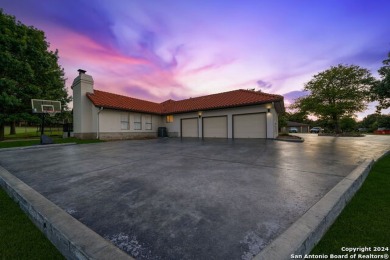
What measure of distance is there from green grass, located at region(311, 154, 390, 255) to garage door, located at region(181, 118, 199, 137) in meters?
15.3

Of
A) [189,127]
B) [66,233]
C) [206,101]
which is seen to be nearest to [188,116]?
[189,127]

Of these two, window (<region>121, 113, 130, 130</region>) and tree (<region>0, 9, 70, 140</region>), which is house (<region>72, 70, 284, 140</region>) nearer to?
window (<region>121, 113, 130, 130</region>)

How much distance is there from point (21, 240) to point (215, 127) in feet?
50.7

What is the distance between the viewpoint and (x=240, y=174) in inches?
161

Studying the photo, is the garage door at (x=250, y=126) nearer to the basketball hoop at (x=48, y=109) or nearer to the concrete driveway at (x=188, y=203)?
the concrete driveway at (x=188, y=203)

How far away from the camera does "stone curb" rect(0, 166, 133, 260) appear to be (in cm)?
145

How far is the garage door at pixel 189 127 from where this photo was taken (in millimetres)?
18172

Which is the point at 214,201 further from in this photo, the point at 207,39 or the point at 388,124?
the point at 388,124

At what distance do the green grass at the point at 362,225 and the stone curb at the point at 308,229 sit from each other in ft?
0.24

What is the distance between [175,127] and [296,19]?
14816 mm

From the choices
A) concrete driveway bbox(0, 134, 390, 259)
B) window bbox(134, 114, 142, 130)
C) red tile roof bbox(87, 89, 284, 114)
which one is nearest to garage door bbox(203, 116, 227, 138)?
red tile roof bbox(87, 89, 284, 114)

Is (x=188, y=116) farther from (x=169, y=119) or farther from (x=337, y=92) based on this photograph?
(x=337, y=92)

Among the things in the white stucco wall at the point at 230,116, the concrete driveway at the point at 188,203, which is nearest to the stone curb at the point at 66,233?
the concrete driveway at the point at 188,203

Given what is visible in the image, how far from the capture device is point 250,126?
47.8ft
